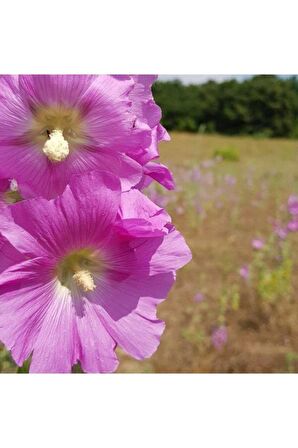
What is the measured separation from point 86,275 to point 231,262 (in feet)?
6.17

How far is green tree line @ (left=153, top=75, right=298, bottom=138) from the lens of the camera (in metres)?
1.39

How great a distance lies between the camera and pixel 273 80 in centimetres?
140

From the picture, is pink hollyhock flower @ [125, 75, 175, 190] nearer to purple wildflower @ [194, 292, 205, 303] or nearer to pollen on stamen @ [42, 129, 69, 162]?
pollen on stamen @ [42, 129, 69, 162]

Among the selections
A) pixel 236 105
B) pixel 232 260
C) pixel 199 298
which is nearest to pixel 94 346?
pixel 236 105

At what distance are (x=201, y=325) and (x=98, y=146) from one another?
1609 mm

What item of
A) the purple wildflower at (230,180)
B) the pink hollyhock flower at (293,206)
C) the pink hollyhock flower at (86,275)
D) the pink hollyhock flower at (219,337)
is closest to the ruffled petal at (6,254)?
the pink hollyhock flower at (86,275)

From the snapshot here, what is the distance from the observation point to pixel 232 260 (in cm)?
Answer: 225

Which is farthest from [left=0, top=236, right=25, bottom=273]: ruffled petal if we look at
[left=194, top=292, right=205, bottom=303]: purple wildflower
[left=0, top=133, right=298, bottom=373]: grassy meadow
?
[left=194, top=292, right=205, bottom=303]: purple wildflower

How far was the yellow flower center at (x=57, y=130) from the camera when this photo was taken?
0.36m

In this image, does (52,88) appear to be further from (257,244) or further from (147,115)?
(257,244)
